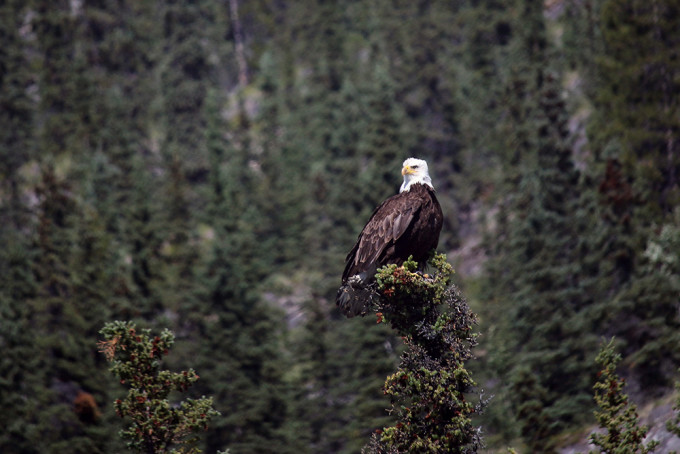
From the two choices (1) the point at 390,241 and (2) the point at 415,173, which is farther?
(2) the point at 415,173

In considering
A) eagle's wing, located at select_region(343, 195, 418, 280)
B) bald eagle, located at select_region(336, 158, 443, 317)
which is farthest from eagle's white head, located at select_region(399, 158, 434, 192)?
eagle's wing, located at select_region(343, 195, 418, 280)

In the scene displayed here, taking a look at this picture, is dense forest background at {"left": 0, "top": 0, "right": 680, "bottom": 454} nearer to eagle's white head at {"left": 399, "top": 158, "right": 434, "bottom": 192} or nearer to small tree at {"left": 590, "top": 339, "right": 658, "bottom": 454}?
eagle's white head at {"left": 399, "top": 158, "right": 434, "bottom": 192}

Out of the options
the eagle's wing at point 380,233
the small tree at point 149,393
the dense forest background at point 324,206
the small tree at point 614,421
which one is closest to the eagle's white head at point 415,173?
the eagle's wing at point 380,233

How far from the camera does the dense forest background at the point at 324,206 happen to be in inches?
1152

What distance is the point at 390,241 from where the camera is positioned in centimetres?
1316

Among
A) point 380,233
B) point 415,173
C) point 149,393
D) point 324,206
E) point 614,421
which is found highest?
point 324,206

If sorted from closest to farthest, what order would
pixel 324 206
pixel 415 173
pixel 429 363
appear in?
pixel 429 363
pixel 415 173
pixel 324 206

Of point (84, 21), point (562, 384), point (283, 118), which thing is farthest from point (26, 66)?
point (562, 384)

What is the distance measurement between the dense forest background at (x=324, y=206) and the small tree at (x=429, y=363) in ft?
9.03

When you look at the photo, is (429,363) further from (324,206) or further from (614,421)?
(324,206)

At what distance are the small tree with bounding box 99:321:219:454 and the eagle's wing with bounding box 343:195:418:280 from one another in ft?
10.7

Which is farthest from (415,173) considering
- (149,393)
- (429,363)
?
(149,393)

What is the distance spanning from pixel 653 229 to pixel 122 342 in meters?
21.6

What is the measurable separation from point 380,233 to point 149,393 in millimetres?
4499
